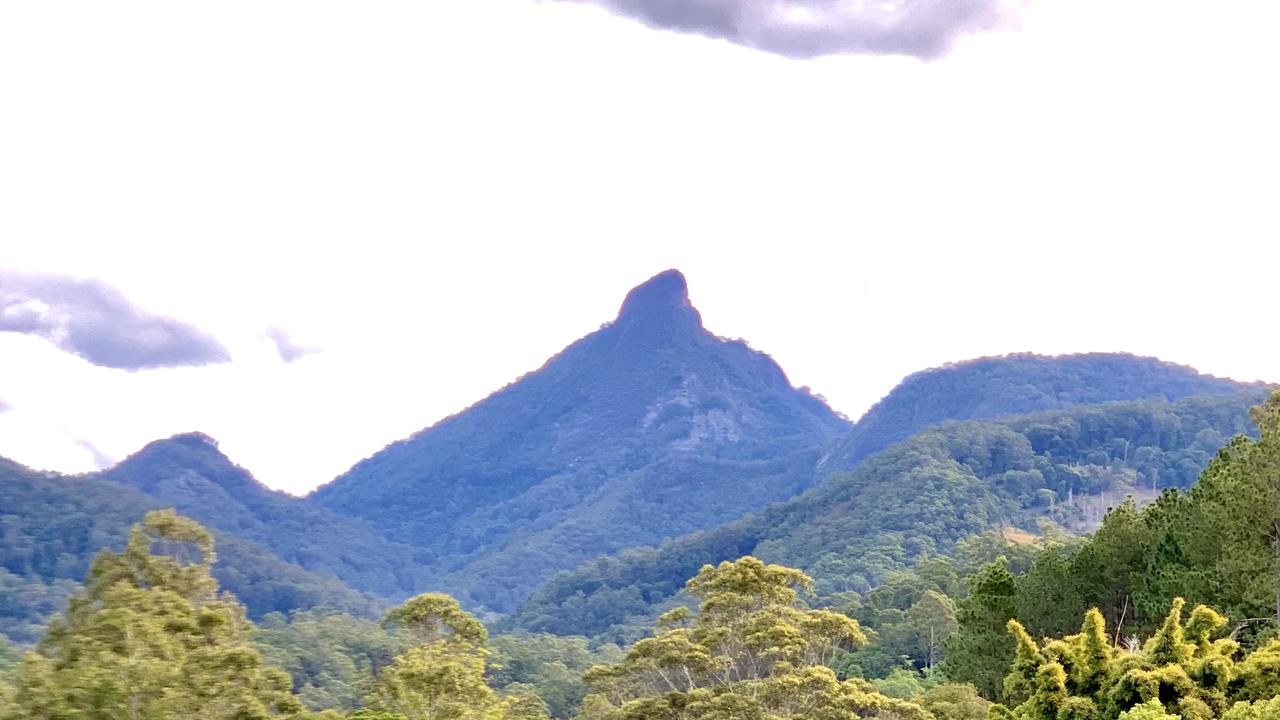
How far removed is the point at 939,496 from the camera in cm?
15438

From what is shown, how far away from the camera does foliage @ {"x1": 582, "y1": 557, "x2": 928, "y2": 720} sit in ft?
86.6

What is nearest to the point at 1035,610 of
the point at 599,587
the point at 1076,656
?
the point at 1076,656

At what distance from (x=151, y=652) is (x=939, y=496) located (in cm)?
14136

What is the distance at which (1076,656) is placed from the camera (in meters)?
20.1

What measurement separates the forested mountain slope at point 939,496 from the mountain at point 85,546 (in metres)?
31.9

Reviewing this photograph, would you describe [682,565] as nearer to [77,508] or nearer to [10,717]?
[77,508]

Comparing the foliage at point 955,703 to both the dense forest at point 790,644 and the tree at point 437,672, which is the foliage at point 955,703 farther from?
the tree at point 437,672

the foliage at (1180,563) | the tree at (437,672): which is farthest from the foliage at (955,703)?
the tree at (437,672)

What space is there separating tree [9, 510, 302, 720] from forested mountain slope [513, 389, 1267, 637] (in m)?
111

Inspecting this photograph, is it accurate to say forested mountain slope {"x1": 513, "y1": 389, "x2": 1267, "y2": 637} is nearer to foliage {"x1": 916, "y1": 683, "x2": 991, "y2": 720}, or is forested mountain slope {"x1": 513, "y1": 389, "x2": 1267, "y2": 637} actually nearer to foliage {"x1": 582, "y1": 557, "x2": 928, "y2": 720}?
foliage {"x1": 916, "y1": 683, "x2": 991, "y2": 720}

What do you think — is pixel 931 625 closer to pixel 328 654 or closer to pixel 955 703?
pixel 955 703

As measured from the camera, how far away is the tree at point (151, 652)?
19750 mm

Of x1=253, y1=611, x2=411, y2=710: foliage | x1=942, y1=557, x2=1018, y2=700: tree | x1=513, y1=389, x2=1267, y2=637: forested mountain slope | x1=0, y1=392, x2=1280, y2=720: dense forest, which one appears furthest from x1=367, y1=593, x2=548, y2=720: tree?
x1=513, y1=389, x2=1267, y2=637: forested mountain slope

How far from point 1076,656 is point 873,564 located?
112084mm
